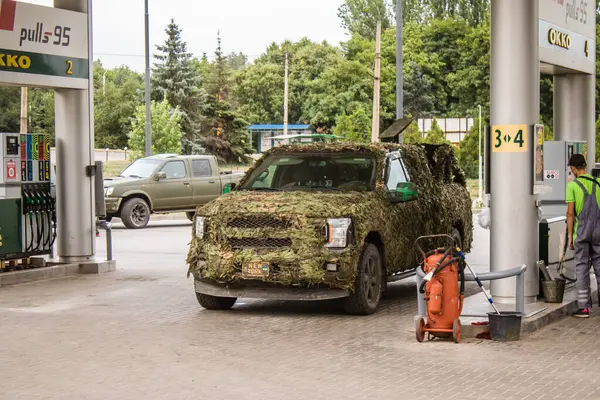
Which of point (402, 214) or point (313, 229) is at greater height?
point (402, 214)

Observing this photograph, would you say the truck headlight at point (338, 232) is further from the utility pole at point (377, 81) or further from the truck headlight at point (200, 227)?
the utility pole at point (377, 81)

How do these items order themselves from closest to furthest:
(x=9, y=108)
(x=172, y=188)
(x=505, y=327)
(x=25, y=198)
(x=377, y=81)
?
1. (x=505, y=327)
2. (x=25, y=198)
3. (x=172, y=188)
4. (x=377, y=81)
5. (x=9, y=108)

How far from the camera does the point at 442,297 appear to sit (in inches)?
394

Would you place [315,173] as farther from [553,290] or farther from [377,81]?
[377,81]

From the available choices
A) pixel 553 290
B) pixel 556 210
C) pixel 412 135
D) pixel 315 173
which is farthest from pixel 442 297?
pixel 412 135

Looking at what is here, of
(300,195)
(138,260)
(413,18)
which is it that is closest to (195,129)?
(413,18)

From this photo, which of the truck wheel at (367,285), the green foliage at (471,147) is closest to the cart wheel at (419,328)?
the truck wheel at (367,285)

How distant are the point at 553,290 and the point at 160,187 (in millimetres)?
17920

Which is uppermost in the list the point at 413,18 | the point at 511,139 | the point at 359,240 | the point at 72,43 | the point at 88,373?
the point at 413,18

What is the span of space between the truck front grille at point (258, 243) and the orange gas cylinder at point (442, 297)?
6.48 ft

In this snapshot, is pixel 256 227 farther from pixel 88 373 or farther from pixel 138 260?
pixel 138 260

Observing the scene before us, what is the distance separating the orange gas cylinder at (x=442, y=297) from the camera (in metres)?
9.98

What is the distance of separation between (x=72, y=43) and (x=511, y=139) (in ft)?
25.7

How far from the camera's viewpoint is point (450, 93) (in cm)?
9344
